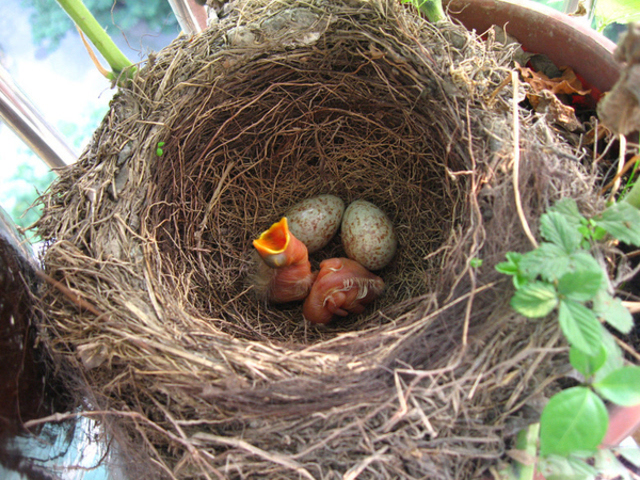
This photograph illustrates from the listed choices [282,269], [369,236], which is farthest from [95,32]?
[369,236]

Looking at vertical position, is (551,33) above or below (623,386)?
above

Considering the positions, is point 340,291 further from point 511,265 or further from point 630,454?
point 630,454

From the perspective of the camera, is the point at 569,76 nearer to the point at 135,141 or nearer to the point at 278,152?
the point at 278,152

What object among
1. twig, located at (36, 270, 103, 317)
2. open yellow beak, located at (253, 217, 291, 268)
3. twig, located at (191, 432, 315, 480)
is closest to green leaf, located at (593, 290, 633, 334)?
twig, located at (191, 432, 315, 480)

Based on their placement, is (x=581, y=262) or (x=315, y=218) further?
(x=315, y=218)

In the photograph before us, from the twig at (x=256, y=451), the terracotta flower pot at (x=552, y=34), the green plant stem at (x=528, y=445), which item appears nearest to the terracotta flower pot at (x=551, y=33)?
the terracotta flower pot at (x=552, y=34)

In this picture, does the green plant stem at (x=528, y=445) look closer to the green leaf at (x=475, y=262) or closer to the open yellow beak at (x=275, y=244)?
the green leaf at (x=475, y=262)

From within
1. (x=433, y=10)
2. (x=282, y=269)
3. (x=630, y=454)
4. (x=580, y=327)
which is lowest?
(x=630, y=454)
